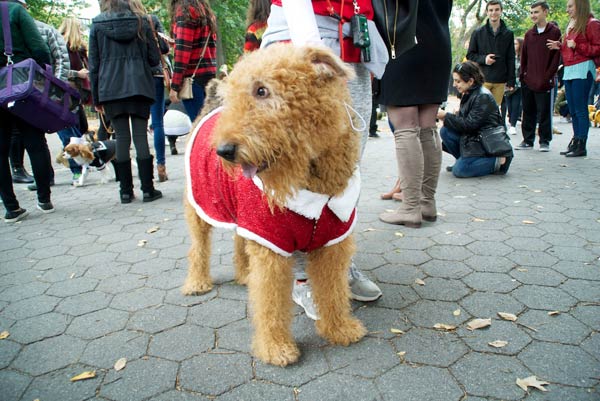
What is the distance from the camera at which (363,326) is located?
2309 millimetres

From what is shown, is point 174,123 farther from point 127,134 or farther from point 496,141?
point 496,141

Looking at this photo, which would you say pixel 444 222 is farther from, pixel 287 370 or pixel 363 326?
pixel 287 370

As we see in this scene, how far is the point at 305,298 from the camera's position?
8.05ft

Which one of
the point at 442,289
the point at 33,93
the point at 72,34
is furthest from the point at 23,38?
the point at 442,289

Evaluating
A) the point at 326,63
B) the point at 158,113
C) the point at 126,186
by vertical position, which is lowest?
the point at 126,186

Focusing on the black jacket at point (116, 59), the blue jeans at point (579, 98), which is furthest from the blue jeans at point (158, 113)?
the blue jeans at point (579, 98)

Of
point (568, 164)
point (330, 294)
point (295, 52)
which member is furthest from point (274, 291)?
point (568, 164)

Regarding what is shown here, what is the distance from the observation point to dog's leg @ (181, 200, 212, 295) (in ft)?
9.04

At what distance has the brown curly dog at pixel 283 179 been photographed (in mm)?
1494

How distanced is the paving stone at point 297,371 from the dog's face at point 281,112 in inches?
38.1

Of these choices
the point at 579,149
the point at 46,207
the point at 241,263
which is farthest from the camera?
the point at 579,149

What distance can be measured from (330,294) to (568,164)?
6171mm

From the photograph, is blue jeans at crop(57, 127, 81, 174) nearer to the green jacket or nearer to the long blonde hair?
the long blonde hair

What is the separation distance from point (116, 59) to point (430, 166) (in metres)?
3.90
